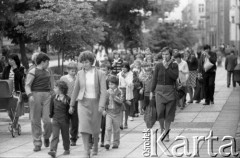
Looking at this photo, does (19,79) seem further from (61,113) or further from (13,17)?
(13,17)

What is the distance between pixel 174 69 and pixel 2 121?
5.92m

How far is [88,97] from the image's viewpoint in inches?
483

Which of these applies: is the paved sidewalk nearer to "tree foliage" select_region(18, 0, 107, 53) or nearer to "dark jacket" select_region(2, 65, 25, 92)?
"dark jacket" select_region(2, 65, 25, 92)

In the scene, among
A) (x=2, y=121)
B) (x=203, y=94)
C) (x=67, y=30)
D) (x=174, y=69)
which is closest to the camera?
(x=174, y=69)

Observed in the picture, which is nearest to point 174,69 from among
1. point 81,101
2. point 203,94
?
point 81,101

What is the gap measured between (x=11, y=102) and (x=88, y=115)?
12.6ft

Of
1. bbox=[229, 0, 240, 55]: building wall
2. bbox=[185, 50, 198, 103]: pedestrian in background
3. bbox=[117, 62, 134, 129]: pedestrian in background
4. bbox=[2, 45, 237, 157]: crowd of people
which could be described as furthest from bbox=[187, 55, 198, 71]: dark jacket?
bbox=[229, 0, 240, 55]: building wall

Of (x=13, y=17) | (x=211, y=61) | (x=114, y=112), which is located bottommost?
(x=114, y=112)

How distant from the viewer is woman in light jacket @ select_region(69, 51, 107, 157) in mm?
12242

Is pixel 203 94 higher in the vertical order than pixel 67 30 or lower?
lower

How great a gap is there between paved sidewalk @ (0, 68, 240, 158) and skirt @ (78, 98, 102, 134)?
0.60 metres

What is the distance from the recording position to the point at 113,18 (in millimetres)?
43594

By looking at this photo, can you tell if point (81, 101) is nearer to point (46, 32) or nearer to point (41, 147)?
point (41, 147)

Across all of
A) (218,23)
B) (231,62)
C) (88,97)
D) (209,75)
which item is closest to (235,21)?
(218,23)
